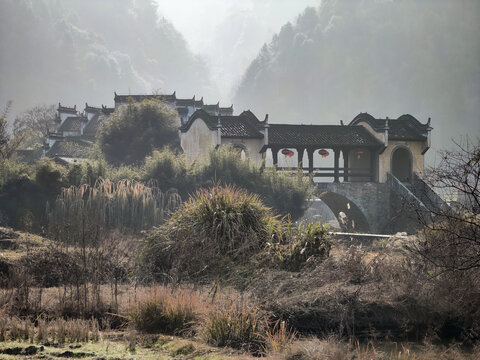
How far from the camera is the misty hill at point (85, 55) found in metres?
99.9

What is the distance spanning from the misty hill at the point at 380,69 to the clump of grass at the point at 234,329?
84.5 meters

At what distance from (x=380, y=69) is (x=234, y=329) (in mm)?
93927

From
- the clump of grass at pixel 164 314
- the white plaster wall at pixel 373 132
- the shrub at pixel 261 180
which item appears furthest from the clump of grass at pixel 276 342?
the white plaster wall at pixel 373 132

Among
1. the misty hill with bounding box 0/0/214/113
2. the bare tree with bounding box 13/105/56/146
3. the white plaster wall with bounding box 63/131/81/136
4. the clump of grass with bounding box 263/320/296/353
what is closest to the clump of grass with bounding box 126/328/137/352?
the clump of grass with bounding box 263/320/296/353

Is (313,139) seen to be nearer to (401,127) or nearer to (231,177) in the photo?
(401,127)

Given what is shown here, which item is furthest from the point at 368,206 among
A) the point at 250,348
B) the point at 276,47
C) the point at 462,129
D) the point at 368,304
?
the point at 276,47

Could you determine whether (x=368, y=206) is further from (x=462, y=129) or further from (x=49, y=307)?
(x=462, y=129)

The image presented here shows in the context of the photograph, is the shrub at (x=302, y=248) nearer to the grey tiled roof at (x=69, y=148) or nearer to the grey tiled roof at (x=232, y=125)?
the grey tiled roof at (x=232, y=125)

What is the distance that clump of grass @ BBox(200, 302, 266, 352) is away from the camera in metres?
7.09

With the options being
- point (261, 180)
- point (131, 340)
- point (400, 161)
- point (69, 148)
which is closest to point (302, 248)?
point (131, 340)

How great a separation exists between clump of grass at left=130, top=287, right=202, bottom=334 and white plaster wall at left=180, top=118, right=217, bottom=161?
1975 centimetres

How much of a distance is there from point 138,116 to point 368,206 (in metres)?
14.7

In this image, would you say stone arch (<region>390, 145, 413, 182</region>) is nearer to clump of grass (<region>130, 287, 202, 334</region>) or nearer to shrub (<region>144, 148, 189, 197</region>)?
shrub (<region>144, 148, 189, 197</region>)

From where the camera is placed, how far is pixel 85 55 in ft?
362
